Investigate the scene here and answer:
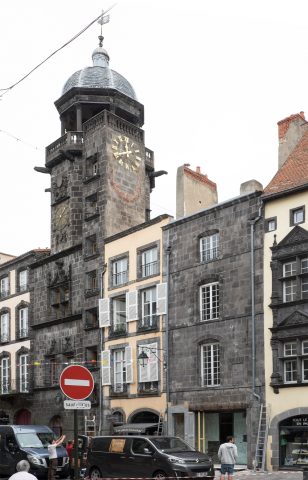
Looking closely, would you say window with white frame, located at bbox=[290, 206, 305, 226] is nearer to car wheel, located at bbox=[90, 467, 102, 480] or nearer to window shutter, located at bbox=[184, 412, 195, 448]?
window shutter, located at bbox=[184, 412, 195, 448]

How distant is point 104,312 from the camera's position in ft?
123

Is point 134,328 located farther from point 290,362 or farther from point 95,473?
point 95,473

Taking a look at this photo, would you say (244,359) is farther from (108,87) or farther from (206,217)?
(108,87)

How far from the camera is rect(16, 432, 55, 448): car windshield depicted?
25.5 metres

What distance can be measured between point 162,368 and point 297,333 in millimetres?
8039

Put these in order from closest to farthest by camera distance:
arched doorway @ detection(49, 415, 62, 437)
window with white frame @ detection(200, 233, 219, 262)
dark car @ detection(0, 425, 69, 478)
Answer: dark car @ detection(0, 425, 69, 478)
window with white frame @ detection(200, 233, 219, 262)
arched doorway @ detection(49, 415, 62, 437)

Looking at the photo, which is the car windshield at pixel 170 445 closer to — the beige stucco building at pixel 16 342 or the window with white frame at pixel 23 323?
the beige stucco building at pixel 16 342

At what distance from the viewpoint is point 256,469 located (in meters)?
28.0

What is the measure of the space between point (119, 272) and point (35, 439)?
12879 millimetres

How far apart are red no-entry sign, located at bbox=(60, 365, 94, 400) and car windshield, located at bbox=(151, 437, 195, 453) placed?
32.5 ft

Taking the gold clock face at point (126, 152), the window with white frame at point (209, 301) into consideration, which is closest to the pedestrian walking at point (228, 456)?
the window with white frame at point (209, 301)

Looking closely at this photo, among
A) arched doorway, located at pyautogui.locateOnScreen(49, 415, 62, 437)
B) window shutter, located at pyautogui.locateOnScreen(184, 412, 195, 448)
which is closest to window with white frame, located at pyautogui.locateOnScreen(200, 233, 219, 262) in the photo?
window shutter, located at pyautogui.locateOnScreen(184, 412, 195, 448)

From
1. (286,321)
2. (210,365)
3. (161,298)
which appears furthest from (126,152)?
(286,321)

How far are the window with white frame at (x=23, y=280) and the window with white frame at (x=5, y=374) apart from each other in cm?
456
